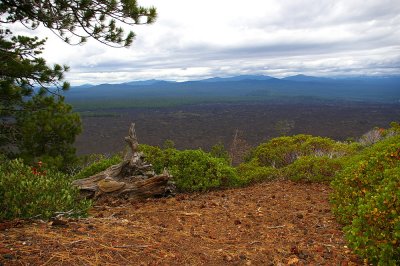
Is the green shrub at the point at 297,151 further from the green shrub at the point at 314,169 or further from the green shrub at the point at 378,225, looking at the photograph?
the green shrub at the point at 378,225

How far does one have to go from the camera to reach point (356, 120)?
132375 mm

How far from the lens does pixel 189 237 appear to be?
17.2ft

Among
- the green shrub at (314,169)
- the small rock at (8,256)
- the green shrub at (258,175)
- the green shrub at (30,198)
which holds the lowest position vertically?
the green shrub at (258,175)

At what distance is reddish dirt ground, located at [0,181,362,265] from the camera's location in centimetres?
427

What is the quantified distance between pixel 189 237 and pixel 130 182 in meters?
3.59

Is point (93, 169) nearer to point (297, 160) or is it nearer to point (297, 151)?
point (297, 160)

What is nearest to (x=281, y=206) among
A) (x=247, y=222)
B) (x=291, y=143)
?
(x=247, y=222)

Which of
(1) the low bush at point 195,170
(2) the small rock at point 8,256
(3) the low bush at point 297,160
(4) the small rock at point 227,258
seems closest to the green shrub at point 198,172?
(1) the low bush at point 195,170

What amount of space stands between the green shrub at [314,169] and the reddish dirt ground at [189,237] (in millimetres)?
1855

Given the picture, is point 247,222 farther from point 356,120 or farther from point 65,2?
point 356,120

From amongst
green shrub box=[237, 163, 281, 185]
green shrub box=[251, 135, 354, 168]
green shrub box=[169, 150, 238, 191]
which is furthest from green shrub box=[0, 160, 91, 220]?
green shrub box=[251, 135, 354, 168]

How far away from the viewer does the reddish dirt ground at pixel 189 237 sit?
4266 mm

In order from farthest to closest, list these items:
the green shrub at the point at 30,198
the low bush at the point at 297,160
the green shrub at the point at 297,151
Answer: the green shrub at the point at 297,151 → the low bush at the point at 297,160 → the green shrub at the point at 30,198

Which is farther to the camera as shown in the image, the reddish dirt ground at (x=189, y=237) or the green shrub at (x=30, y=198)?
the green shrub at (x=30, y=198)
